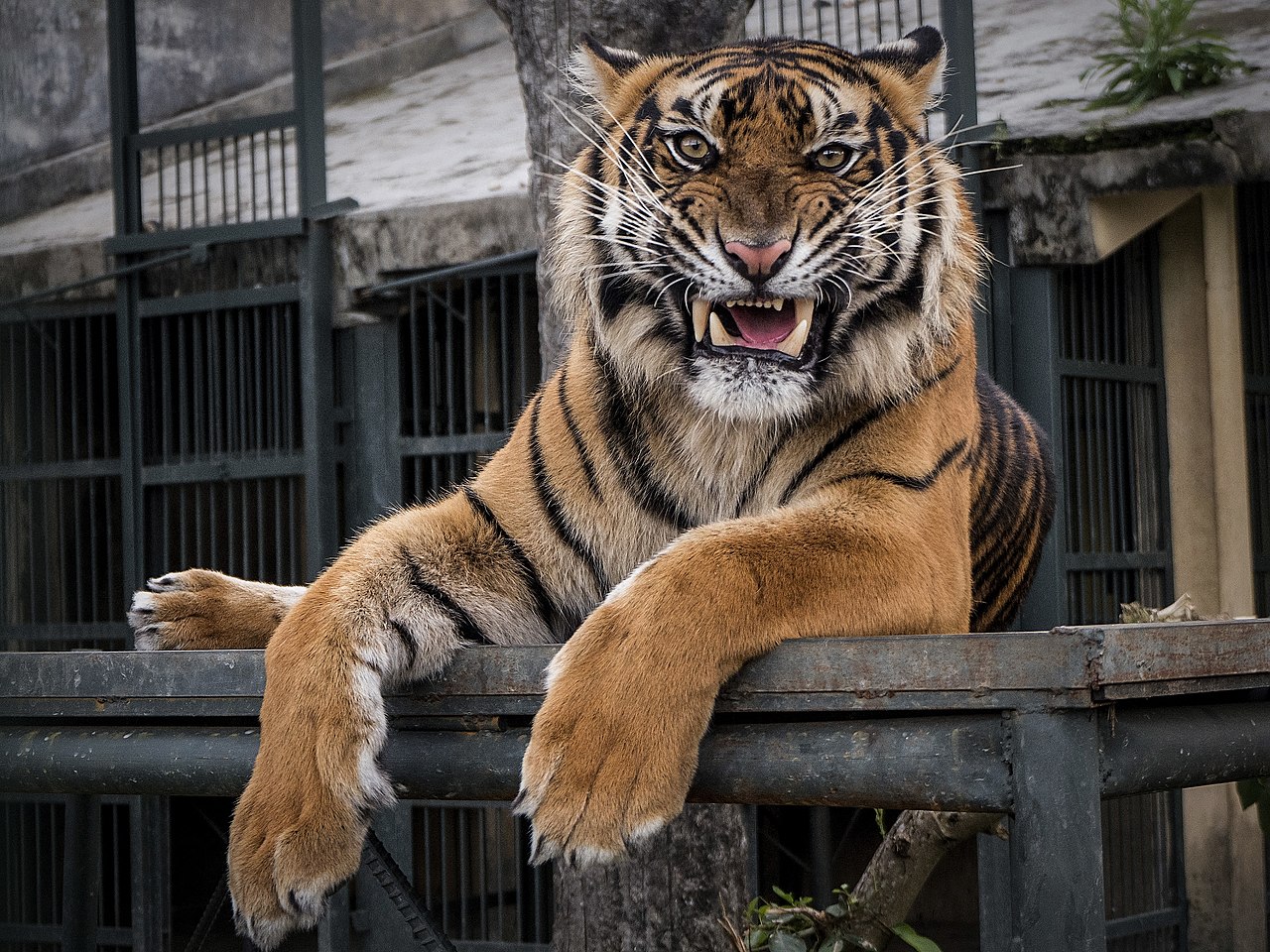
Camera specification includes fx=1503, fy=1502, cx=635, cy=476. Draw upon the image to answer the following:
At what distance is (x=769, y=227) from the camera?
2.03 m

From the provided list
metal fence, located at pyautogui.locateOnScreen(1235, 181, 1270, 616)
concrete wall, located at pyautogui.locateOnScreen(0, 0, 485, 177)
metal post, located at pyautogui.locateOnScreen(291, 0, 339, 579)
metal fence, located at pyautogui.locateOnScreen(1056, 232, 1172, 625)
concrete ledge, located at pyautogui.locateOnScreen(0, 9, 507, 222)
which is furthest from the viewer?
concrete ledge, located at pyautogui.locateOnScreen(0, 9, 507, 222)

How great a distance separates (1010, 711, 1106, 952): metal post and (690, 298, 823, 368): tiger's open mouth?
676 millimetres

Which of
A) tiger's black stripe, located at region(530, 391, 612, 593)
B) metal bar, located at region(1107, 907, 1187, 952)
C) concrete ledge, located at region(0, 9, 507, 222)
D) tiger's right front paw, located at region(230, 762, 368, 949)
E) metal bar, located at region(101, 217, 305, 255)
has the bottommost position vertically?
metal bar, located at region(1107, 907, 1187, 952)

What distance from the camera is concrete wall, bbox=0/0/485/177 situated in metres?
7.05

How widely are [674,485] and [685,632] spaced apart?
0.56m

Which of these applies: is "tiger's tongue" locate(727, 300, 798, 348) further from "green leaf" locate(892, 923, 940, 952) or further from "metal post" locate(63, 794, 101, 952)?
"metal post" locate(63, 794, 101, 952)

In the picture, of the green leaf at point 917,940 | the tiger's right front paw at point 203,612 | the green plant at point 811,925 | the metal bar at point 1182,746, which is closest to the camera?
the metal bar at point 1182,746

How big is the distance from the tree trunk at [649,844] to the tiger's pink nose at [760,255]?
1.36 metres

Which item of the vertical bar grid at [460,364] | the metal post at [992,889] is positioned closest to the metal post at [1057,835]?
the metal post at [992,889]

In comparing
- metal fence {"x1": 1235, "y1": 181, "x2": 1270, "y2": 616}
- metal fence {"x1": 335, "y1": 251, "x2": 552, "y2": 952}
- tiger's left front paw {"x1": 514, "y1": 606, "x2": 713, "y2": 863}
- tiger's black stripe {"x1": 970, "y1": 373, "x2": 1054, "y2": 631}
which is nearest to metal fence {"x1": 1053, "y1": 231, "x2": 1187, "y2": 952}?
metal fence {"x1": 1235, "y1": 181, "x2": 1270, "y2": 616}

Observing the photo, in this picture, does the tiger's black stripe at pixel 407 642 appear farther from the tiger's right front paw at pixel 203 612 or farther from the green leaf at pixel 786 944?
the green leaf at pixel 786 944

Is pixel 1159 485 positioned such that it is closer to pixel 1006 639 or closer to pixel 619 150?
pixel 619 150

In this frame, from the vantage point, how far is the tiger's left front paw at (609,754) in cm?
170

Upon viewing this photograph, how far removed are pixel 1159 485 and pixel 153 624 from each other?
4.03 metres
